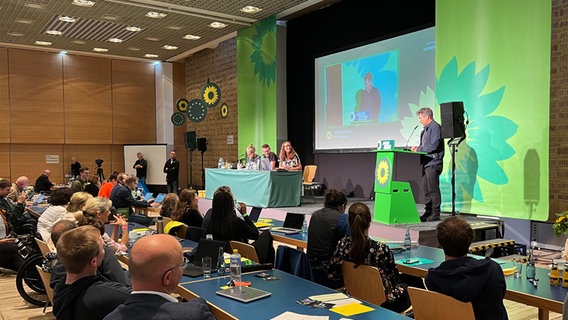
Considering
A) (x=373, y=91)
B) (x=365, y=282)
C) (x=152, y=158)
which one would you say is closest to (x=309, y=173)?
(x=373, y=91)

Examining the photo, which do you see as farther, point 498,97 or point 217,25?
point 217,25

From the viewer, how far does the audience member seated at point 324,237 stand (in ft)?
11.9

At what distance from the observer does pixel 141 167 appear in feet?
49.8

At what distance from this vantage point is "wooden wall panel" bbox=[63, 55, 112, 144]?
608 inches

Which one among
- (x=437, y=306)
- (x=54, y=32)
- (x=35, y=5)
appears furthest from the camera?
(x=54, y=32)

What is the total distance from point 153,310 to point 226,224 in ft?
8.22

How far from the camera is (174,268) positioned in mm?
1684

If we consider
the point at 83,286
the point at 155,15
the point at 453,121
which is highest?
the point at 155,15

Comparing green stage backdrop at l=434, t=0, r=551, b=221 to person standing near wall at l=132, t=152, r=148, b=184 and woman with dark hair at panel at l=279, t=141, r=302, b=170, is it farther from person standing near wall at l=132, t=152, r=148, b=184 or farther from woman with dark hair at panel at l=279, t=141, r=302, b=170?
person standing near wall at l=132, t=152, r=148, b=184

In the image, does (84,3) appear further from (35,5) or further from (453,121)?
(453,121)

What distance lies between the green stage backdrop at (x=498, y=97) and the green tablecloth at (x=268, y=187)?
293cm

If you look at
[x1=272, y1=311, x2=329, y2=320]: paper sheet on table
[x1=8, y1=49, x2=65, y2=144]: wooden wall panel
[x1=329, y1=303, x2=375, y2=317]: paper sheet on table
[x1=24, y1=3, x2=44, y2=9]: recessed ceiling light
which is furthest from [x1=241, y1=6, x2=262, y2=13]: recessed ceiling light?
[x1=272, y1=311, x2=329, y2=320]: paper sheet on table

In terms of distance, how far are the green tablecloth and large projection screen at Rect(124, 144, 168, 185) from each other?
620cm

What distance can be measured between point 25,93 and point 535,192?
47.7ft
